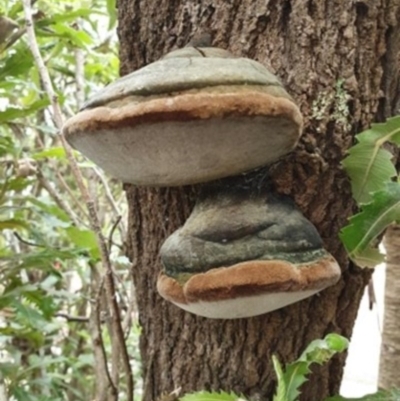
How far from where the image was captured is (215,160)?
28.7 inches

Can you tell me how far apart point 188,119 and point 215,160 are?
117 mm

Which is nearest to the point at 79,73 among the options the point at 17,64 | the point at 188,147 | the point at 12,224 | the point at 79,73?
the point at 79,73

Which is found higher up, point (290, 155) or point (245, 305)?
point (290, 155)

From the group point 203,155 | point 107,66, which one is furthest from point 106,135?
point 107,66

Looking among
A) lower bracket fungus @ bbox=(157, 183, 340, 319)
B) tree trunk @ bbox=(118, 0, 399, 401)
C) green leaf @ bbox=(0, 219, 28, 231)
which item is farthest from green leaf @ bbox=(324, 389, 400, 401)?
green leaf @ bbox=(0, 219, 28, 231)

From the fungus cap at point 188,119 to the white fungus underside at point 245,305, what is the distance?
0.17 metres

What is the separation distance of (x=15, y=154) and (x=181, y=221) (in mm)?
711

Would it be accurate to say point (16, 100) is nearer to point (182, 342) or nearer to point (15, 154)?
point (15, 154)

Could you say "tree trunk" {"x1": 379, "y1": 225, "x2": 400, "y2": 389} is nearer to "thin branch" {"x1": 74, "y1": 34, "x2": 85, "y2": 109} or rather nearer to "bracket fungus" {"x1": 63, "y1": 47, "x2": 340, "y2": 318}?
"bracket fungus" {"x1": 63, "y1": 47, "x2": 340, "y2": 318}

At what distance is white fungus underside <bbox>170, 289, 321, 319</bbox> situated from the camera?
28.3 inches

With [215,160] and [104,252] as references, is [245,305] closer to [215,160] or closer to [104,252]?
[215,160]

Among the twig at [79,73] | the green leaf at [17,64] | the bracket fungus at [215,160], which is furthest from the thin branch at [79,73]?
the bracket fungus at [215,160]

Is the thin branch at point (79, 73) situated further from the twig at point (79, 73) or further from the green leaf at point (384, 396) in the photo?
the green leaf at point (384, 396)

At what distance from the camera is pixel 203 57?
0.72 metres
